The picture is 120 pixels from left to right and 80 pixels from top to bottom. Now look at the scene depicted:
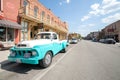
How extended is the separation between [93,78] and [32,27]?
15.4m

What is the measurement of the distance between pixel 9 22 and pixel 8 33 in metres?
1.49

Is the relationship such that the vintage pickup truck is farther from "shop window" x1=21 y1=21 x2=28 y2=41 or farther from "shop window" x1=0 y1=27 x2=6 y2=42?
"shop window" x1=21 y1=21 x2=28 y2=41

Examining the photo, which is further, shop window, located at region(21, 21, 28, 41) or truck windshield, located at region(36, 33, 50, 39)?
shop window, located at region(21, 21, 28, 41)

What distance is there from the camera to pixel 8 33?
13062 mm

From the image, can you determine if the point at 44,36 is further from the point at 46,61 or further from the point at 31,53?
the point at 31,53

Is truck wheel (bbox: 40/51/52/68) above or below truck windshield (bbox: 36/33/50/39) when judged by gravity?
below

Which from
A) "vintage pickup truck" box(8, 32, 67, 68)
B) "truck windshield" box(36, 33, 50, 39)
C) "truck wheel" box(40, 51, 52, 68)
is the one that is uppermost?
"truck windshield" box(36, 33, 50, 39)

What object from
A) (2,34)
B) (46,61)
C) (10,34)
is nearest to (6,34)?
(2,34)

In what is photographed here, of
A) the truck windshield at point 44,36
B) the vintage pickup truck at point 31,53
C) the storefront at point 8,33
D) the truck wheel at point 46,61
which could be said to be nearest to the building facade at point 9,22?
the storefront at point 8,33

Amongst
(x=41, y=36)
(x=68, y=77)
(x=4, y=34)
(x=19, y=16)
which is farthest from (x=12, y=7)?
(x=68, y=77)

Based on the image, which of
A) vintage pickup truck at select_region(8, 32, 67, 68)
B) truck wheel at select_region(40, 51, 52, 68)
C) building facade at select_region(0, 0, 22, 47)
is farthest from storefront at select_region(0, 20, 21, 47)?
truck wheel at select_region(40, 51, 52, 68)

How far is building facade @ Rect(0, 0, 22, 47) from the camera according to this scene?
463 inches

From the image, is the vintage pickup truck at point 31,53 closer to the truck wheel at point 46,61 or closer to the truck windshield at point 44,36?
the truck wheel at point 46,61

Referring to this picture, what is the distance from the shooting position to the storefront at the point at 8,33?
11475 mm
